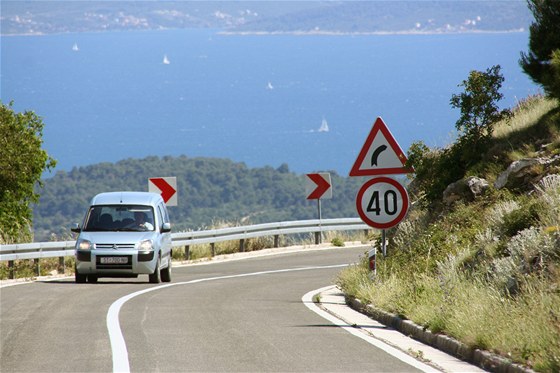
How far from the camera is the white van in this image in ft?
72.0

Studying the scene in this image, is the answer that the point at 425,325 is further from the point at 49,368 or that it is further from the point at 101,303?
the point at 101,303

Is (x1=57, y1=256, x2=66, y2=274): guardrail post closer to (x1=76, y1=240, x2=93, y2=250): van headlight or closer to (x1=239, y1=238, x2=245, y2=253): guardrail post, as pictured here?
(x1=76, y1=240, x2=93, y2=250): van headlight

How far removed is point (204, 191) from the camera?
5064 inches

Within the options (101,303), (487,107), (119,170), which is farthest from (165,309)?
(119,170)

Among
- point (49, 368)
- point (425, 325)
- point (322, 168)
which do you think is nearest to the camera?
point (49, 368)

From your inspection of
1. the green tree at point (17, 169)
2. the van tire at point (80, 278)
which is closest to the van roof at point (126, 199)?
the van tire at point (80, 278)

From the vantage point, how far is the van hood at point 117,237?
21969mm

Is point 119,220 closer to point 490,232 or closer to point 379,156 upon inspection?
point 379,156

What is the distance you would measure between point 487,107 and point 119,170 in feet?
384

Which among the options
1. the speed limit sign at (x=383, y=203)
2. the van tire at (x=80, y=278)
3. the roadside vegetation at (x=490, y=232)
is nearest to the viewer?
the roadside vegetation at (x=490, y=232)

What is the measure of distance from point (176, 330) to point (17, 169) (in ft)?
53.3

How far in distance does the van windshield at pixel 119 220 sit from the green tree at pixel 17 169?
6.22 m

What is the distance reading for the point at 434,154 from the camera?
2284 centimetres

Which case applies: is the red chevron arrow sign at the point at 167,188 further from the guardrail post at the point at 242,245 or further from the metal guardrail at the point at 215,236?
the guardrail post at the point at 242,245
